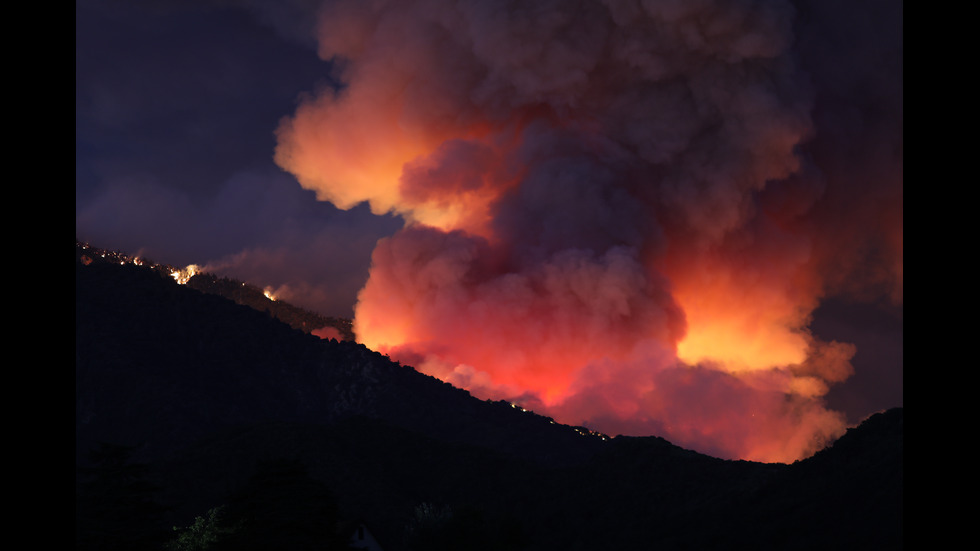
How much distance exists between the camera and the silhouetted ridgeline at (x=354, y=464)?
4725 centimetres

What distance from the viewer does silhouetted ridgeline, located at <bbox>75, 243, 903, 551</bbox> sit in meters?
47.2

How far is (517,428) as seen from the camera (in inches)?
4815

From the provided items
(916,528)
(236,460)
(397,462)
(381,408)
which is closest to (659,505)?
(397,462)

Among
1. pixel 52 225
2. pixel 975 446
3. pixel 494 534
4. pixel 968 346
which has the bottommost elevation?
pixel 494 534

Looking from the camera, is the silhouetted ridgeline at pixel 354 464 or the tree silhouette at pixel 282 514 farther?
the silhouetted ridgeline at pixel 354 464

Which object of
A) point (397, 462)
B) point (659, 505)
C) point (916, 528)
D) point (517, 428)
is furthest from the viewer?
point (517, 428)

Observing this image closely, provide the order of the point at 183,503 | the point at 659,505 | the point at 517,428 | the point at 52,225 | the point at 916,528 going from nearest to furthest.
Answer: the point at 916,528 → the point at 52,225 → the point at 183,503 → the point at 659,505 → the point at 517,428

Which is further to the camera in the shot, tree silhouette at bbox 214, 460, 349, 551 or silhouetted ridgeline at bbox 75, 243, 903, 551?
silhouetted ridgeline at bbox 75, 243, 903, 551

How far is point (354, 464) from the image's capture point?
306 ft

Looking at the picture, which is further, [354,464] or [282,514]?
[354,464]

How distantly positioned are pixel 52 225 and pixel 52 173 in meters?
0.40

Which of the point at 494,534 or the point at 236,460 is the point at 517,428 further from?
the point at 494,534

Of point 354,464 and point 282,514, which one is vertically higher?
point 354,464

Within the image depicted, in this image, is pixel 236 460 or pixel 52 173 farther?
pixel 236 460
